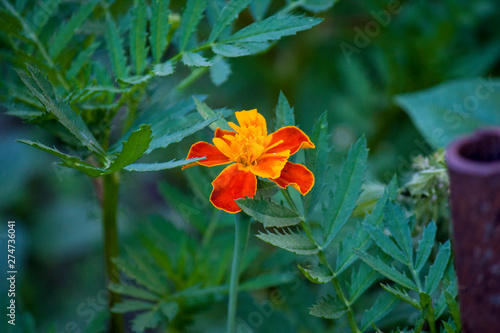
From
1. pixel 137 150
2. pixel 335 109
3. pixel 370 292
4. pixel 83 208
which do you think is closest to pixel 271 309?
pixel 370 292

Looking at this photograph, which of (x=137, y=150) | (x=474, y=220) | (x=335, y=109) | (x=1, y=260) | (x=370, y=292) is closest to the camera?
(x=474, y=220)

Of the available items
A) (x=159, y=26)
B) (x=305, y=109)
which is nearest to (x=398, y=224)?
(x=159, y=26)

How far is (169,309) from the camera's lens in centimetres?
66

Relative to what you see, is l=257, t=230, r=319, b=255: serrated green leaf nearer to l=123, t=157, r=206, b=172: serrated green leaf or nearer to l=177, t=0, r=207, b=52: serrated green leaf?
l=123, t=157, r=206, b=172: serrated green leaf

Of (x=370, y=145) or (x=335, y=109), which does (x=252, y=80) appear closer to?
(x=335, y=109)

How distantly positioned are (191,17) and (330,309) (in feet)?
1.20

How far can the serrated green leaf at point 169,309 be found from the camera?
640mm

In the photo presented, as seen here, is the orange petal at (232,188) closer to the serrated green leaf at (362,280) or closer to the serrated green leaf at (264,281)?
the serrated green leaf at (362,280)

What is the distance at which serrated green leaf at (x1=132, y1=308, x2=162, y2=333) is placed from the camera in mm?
618

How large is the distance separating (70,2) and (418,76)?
0.86 meters

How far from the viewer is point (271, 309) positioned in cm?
79

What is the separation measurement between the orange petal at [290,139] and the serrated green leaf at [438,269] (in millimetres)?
179

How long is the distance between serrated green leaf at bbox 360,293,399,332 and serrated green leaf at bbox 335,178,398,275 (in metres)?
0.06

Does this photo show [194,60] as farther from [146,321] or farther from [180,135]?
[146,321]
